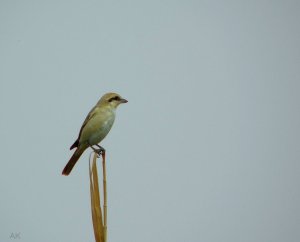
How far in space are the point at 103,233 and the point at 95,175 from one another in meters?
0.54

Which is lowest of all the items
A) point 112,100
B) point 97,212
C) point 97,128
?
point 97,212

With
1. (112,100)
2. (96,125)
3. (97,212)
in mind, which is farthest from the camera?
(112,100)

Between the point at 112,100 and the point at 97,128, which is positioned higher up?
the point at 112,100

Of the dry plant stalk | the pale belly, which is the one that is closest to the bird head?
the pale belly

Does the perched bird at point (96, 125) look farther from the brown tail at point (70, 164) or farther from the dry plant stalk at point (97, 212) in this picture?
the dry plant stalk at point (97, 212)

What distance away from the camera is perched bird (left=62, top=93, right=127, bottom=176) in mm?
5875

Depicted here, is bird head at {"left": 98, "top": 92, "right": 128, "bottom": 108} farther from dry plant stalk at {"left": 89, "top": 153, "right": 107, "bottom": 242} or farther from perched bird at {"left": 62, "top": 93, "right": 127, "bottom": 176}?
dry plant stalk at {"left": 89, "top": 153, "right": 107, "bottom": 242}

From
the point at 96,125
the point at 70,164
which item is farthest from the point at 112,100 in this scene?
the point at 70,164

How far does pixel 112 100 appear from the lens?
607 centimetres

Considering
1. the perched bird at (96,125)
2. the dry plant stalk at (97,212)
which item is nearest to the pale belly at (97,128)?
the perched bird at (96,125)

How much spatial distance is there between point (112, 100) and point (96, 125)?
438 millimetres

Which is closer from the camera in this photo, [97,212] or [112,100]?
[97,212]

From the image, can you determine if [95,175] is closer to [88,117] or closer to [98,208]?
[98,208]

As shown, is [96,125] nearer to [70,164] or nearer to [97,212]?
[70,164]
